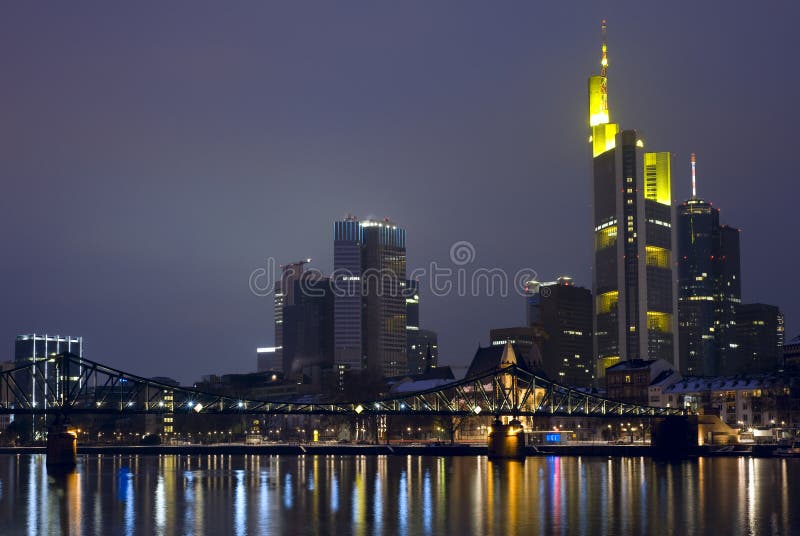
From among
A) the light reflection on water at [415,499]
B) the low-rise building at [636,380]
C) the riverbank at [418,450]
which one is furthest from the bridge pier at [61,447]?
the low-rise building at [636,380]

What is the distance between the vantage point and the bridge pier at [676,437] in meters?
148

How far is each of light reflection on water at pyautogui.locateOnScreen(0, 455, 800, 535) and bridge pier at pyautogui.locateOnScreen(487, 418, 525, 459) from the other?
16913mm

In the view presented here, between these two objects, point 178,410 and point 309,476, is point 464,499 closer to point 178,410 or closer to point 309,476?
point 309,476

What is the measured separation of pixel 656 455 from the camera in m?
148

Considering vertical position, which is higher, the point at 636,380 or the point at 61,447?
the point at 636,380

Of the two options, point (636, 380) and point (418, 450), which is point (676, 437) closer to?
point (418, 450)

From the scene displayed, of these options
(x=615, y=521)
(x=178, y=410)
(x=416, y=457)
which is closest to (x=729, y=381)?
(x=416, y=457)

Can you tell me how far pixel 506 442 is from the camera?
148m

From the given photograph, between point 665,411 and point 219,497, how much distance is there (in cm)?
8580

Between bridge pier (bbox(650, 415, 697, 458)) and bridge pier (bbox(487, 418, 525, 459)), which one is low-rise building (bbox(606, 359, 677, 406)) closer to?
bridge pier (bbox(650, 415, 697, 458))

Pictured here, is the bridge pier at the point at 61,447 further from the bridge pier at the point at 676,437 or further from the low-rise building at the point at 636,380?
the low-rise building at the point at 636,380

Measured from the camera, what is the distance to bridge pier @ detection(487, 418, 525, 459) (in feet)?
480

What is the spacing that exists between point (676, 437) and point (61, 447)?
7304 cm

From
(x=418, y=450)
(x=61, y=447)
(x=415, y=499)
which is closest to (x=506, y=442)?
(x=418, y=450)
